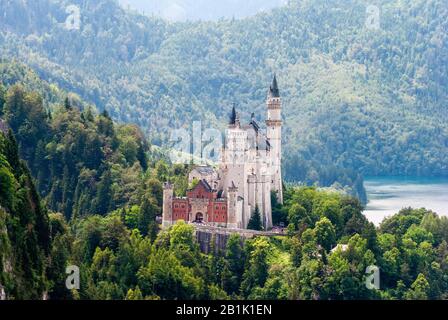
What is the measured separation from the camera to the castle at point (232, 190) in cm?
8969

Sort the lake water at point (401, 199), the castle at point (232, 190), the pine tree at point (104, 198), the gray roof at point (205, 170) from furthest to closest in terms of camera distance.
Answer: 1. the lake water at point (401, 199)
2. the pine tree at point (104, 198)
3. the gray roof at point (205, 170)
4. the castle at point (232, 190)

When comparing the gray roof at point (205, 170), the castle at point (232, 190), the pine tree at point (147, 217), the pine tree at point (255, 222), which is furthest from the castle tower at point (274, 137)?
the pine tree at point (147, 217)

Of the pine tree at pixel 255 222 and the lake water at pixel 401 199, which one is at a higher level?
the lake water at pixel 401 199

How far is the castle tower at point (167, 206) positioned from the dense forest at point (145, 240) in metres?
0.86

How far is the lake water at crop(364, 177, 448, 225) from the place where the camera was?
456ft

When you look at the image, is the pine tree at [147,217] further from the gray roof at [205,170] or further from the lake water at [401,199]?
the lake water at [401,199]

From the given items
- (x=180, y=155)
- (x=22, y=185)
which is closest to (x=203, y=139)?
(x=180, y=155)

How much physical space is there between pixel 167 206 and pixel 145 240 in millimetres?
4662

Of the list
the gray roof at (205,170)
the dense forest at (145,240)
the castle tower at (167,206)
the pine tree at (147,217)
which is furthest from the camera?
the gray roof at (205,170)

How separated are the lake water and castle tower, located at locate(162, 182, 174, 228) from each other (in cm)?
3739

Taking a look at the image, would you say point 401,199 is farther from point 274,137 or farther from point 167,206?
point 167,206

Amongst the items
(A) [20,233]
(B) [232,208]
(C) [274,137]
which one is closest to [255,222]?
(B) [232,208]

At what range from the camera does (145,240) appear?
284ft
